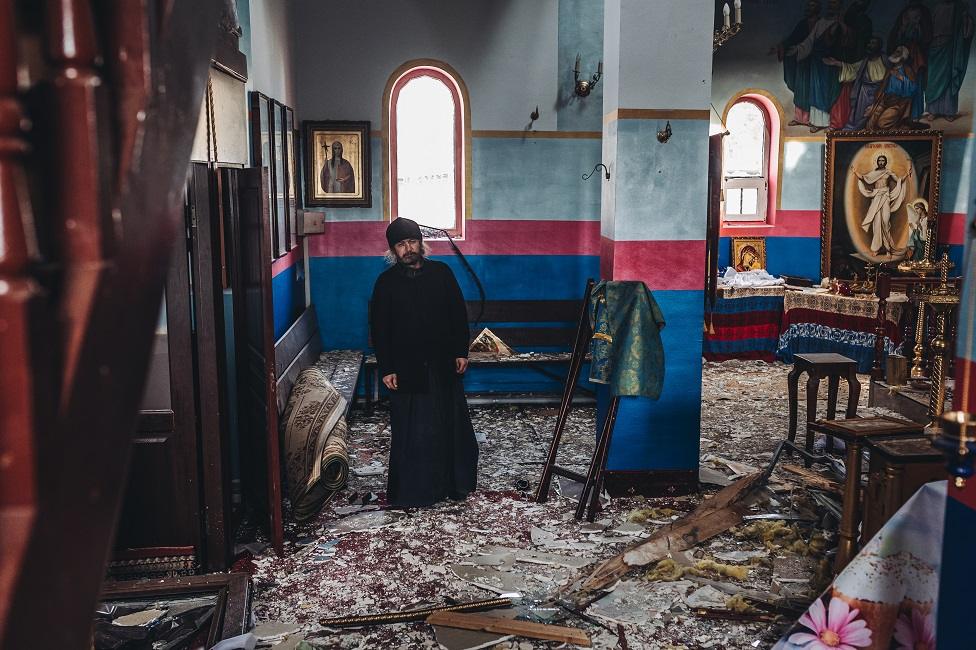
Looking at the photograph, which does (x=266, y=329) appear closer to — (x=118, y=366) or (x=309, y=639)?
(x=309, y=639)

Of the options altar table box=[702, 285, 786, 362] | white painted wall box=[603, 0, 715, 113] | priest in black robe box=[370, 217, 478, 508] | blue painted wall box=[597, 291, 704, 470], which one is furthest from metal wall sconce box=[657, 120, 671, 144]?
altar table box=[702, 285, 786, 362]

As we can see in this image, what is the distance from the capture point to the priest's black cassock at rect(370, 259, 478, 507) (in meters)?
5.91

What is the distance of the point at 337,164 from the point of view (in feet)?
30.2

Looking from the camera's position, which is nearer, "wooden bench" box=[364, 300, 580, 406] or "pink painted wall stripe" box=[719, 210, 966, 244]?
"wooden bench" box=[364, 300, 580, 406]

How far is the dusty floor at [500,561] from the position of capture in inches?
166

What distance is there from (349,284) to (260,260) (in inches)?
176

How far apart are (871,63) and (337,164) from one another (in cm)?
717

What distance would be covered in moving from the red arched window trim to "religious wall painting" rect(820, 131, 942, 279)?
17.0ft

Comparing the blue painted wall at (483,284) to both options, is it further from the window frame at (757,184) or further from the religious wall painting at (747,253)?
the window frame at (757,184)

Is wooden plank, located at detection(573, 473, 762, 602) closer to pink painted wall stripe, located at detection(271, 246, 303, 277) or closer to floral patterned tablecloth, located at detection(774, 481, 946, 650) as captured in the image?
floral patterned tablecloth, located at detection(774, 481, 946, 650)

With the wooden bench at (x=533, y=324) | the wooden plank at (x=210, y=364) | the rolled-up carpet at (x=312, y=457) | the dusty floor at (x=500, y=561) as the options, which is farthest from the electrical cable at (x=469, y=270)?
the wooden plank at (x=210, y=364)

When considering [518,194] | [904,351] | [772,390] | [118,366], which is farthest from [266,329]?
[904,351]

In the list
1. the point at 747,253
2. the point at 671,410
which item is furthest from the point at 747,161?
the point at 671,410

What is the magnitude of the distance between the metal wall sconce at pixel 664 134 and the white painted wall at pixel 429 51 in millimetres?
3617
